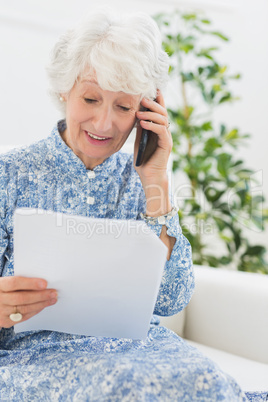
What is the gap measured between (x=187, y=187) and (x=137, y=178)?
4.20 ft

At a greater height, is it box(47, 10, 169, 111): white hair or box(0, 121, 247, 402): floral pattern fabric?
box(47, 10, 169, 111): white hair

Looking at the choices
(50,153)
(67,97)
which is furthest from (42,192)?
(67,97)

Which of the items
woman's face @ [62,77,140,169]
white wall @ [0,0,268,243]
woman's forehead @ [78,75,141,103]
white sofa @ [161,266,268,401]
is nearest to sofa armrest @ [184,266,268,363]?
white sofa @ [161,266,268,401]

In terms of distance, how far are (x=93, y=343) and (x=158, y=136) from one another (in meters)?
0.54

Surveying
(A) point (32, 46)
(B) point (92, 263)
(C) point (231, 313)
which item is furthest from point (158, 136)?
(A) point (32, 46)

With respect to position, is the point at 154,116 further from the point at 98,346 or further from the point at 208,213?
the point at 208,213

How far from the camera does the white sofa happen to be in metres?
1.55

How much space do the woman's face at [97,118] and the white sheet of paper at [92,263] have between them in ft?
1.26

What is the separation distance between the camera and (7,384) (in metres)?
1.00

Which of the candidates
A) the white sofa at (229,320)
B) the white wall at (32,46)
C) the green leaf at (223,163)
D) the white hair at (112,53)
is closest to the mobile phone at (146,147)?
the white hair at (112,53)

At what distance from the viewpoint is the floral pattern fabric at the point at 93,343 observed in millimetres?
870

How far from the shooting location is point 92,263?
0.90 meters

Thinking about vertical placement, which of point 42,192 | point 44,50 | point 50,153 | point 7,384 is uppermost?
point 44,50

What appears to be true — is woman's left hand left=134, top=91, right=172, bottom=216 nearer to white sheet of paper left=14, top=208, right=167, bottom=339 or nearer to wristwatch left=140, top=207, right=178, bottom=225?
wristwatch left=140, top=207, right=178, bottom=225
